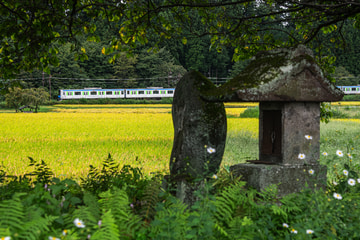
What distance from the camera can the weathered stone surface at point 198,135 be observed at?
16.8ft

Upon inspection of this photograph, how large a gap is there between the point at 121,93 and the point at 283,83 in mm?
56551

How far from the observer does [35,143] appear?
14.5 metres

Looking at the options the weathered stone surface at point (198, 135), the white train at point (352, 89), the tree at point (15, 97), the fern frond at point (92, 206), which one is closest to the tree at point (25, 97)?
the tree at point (15, 97)

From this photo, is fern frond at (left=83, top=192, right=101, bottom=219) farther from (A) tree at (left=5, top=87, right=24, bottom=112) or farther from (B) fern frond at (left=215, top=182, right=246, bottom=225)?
(A) tree at (left=5, top=87, right=24, bottom=112)

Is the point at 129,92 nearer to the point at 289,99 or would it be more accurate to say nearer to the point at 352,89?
the point at 352,89

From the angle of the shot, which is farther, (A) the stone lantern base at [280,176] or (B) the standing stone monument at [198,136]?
(B) the standing stone monument at [198,136]

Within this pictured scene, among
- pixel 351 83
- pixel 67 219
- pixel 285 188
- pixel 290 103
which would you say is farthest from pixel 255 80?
pixel 351 83

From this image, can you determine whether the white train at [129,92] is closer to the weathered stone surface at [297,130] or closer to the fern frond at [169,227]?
the weathered stone surface at [297,130]

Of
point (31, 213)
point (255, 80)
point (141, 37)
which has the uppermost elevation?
point (141, 37)

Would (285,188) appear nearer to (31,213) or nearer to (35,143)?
(31,213)

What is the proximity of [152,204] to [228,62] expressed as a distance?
235 ft

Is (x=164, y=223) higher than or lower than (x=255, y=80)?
lower

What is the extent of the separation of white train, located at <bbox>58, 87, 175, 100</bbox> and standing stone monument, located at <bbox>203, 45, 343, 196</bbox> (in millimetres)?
55251

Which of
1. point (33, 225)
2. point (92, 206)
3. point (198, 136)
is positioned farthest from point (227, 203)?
point (33, 225)
